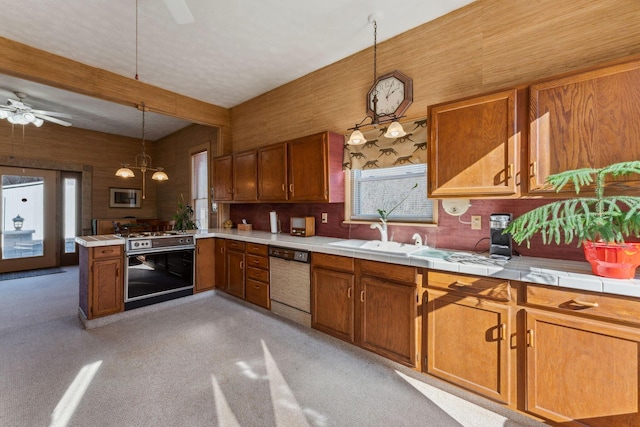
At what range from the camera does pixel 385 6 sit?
2.40 metres

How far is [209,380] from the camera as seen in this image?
2119 mm

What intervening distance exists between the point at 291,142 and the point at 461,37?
196cm

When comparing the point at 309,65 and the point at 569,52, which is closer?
the point at 569,52

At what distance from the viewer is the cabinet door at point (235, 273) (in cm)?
365

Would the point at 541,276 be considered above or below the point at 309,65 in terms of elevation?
below

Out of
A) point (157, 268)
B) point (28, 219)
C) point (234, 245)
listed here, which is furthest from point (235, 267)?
point (28, 219)

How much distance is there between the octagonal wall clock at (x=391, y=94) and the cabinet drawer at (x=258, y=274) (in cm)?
217

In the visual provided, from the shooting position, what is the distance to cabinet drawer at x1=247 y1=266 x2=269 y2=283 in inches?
130

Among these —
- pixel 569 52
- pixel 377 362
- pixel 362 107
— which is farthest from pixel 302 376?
pixel 569 52

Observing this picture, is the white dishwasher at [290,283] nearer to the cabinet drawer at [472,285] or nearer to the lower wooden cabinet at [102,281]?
the cabinet drawer at [472,285]

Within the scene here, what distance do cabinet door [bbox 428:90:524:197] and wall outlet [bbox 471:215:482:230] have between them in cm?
39

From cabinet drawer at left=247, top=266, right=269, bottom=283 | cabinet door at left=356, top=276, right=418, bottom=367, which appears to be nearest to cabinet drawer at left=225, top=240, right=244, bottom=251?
cabinet drawer at left=247, top=266, right=269, bottom=283

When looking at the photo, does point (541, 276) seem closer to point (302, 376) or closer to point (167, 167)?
point (302, 376)

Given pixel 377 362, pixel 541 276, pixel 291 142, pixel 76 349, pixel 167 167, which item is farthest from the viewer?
pixel 167 167
